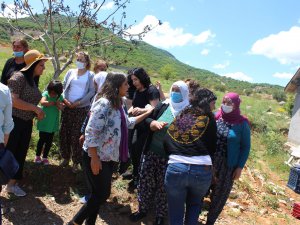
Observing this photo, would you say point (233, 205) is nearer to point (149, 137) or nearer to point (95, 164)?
point (149, 137)

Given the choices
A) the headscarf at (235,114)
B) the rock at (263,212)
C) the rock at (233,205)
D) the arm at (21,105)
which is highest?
the headscarf at (235,114)

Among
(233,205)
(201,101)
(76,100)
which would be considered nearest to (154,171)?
(201,101)

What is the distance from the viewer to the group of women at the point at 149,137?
9.97ft

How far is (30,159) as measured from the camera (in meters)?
5.23

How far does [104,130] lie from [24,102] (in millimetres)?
1205

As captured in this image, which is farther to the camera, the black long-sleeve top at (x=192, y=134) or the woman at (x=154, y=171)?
the woman at (x=154, y=171)

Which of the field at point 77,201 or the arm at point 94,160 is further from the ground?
Result: the arm at point 94,160

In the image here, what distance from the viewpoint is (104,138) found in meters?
3.21

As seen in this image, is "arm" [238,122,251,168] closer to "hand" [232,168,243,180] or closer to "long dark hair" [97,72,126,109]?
"hand" [232,168,243,180]

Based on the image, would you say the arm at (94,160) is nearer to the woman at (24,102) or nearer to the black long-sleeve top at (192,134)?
the black long-sleeve top at (192,134)

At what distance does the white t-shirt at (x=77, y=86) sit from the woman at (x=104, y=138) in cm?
152

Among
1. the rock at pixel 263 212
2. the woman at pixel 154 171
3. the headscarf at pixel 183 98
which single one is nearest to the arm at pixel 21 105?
the woman at pixel 154 171

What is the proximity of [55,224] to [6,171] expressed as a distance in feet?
4.70

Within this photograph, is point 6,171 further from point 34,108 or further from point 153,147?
point 153,147
